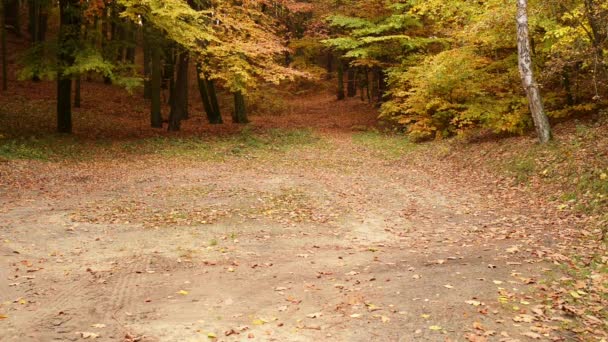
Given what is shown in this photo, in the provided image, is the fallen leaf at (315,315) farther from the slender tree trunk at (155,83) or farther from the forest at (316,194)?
the slender tree trunk at (155,83)

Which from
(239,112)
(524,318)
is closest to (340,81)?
(239,112)

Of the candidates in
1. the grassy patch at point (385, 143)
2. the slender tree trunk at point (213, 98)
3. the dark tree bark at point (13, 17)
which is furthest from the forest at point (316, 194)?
the dark tree bark at point (13, 17)

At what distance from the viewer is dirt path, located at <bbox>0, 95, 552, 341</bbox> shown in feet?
18.8

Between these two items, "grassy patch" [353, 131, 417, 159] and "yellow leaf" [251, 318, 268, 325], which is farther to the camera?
"grassy patch" [353, 131, 417, 159]

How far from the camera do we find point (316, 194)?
1318cm

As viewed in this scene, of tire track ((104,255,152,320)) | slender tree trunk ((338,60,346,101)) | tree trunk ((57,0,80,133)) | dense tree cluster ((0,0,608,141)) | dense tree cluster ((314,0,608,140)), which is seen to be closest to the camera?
tire track ((104,255,152,320))

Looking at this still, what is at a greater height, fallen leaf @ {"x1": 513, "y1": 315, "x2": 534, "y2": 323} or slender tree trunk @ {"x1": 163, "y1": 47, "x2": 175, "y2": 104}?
slender tree trunk @ {"x1": 163, "y1": 47, "x2": 175, "y2": 104}

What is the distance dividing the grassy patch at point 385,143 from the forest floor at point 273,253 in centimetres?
362

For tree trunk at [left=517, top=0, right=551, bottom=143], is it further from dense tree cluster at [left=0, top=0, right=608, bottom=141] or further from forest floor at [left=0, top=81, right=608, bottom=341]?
forest floor at [left=0, top=81, right=608, bottom=341]

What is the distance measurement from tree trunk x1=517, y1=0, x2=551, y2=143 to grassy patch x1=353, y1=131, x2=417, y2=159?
6.46 metres

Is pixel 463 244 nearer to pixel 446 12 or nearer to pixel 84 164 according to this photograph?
pixel 446 12

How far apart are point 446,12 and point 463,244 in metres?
11.4

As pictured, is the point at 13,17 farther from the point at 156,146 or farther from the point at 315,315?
the point at 315,315

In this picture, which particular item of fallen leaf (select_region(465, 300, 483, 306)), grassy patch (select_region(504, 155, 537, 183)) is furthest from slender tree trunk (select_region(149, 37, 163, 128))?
fallen leaf (select_region(465, 300, 483, 306))
